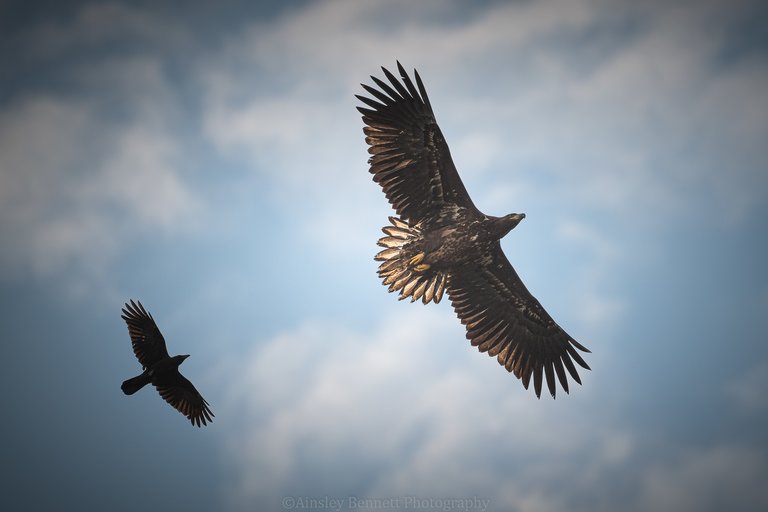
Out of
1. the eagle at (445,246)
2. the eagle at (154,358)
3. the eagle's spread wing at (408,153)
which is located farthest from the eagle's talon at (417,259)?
the eagle at (154,358)

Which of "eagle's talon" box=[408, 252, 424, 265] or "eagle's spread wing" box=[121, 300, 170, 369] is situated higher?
"eagle's talon" box=[408, 252, 424, 265]

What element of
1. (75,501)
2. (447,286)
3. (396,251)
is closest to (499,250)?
(447,286)

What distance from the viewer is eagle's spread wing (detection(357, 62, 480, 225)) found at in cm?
912

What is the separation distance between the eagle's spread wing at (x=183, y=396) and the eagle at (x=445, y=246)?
534 centimetres

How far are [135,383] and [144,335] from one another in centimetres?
111

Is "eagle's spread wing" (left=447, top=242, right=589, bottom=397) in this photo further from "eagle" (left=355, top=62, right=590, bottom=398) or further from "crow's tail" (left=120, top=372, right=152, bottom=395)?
"crow's tail" (left=120, top=372, right=152, bottom=395)

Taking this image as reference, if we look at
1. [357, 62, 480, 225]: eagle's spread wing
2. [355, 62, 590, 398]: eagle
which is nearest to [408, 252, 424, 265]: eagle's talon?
[355, 62, 590, 398]: eagle

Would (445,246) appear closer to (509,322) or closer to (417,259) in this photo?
(417,259)

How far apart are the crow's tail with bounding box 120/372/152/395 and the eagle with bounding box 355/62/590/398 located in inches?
211

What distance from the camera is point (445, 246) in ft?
32.0

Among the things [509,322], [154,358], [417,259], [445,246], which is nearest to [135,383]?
[154,358]

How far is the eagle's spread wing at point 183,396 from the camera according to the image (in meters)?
11.5

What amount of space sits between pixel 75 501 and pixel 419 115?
98090 millimetres

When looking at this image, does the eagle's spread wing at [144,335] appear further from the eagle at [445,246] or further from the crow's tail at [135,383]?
the eagle at [445,246]
